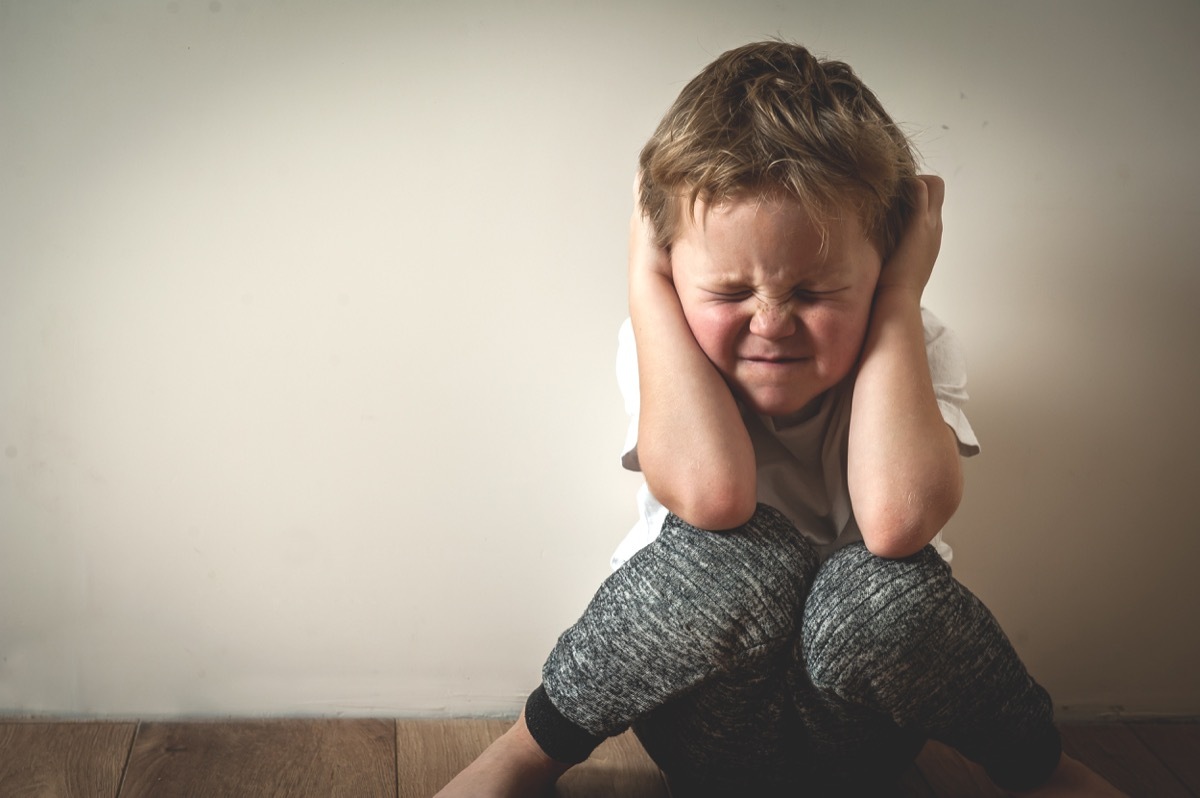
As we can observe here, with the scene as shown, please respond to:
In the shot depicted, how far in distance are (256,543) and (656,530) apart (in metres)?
0.40

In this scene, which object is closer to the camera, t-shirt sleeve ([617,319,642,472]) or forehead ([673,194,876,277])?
forehead ([673,194,876,277])

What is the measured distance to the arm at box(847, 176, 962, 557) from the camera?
80cm

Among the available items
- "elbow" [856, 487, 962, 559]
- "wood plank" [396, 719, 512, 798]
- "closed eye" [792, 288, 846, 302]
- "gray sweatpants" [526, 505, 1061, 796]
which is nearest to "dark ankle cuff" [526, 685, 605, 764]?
"gray sweatpants" [526, 505, 1061, 796]

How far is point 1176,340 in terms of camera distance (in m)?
1.09

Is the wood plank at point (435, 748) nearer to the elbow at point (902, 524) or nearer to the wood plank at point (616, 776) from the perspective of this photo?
the wood plank at point (616, 776)

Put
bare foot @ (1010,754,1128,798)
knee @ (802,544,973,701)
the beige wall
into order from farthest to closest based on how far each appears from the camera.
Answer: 1. the beige wall
2. bare foot @ (1010,754,1128,798)
3. knee @ (802,544,973,701)

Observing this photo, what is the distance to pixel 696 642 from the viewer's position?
78 centimetres

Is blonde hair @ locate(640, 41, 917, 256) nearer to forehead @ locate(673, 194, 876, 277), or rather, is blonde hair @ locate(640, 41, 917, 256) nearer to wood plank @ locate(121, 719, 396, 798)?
forehead @ locate(673, 194, 876, 277)

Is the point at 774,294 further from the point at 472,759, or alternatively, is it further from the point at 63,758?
the point at 63,758

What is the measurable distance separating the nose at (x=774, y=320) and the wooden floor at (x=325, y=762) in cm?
44

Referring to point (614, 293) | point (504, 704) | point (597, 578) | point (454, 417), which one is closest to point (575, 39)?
point (614, 293)

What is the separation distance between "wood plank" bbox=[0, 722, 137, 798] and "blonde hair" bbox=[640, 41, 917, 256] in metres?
0.68

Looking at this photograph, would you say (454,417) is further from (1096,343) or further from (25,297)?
(1096,343)

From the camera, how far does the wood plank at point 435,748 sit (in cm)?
94
